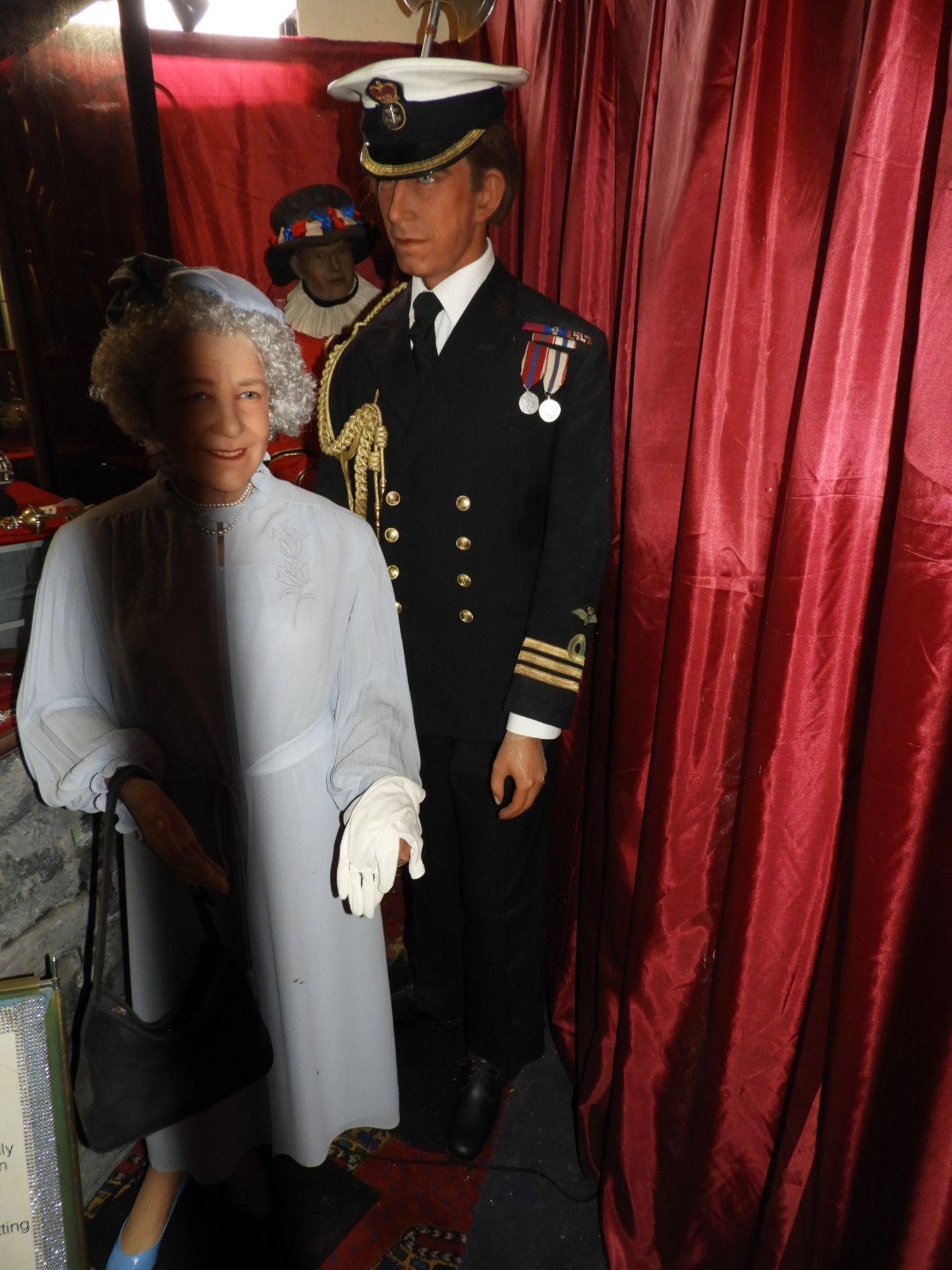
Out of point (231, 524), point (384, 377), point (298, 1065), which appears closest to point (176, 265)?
point (231, 524)

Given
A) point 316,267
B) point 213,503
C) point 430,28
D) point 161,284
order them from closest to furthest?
point 161,284, point 213,503, point 430,28, point 316,267

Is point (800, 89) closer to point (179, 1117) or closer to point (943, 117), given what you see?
point (943, 117)

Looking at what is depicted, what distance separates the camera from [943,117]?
0.86 meters

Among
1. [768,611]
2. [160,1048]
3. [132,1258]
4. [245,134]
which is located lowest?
[132,1258]

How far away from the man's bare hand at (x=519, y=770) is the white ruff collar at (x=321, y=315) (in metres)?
1.27

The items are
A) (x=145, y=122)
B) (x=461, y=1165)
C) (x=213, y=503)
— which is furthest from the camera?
(x=461, y=1165)

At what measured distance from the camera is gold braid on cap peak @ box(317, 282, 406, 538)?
135cm

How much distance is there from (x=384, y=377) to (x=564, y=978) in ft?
4.50

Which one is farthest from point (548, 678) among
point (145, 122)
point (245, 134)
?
point (245, 134)

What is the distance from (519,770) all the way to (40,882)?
789 mm

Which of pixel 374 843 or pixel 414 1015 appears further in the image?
pixel 414 1015

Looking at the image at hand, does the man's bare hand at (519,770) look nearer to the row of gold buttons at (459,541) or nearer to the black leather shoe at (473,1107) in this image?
the row of gold buttons at (459,541)

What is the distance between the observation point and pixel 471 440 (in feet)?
4.30

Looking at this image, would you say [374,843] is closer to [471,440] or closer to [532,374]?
[471,440]
